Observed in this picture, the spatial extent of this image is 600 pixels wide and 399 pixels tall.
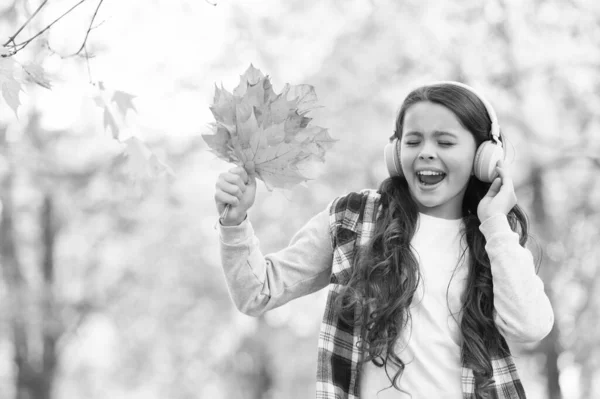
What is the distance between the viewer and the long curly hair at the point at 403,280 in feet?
5.74

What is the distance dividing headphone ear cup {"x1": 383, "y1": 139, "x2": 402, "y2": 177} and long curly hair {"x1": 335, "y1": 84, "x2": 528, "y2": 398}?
3 cm

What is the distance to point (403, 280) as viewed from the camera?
1823 mm

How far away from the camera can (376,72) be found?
546cm

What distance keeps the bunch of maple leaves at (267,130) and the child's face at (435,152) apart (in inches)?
11.4

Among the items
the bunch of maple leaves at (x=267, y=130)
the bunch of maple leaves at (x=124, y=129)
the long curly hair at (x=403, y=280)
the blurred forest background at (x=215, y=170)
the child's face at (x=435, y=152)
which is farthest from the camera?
the blurred forest background at (x=215, y=170)

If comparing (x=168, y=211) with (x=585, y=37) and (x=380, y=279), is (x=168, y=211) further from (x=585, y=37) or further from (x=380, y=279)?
(x=380, y=279)

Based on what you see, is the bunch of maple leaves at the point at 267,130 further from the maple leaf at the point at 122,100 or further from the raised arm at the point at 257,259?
the maple leaf at the point at 122,100

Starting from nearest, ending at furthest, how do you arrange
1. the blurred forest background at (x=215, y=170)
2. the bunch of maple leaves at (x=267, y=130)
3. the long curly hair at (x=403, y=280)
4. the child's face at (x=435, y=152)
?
the bunch of maple leaves at (x=267, y=130) → the long curly hair at (x=403, y=280) → the child's face at (x=435, y=152) → the blurred forest background at (x=215, y=170)

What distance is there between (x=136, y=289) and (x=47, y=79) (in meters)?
7.17

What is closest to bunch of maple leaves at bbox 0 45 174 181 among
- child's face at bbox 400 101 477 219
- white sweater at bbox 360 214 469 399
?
child's face at bbox 400 101 477 219

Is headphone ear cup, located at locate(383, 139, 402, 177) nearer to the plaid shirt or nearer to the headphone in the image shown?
the headphone

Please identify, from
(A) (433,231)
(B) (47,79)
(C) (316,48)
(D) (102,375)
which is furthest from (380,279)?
(D) (102,375)

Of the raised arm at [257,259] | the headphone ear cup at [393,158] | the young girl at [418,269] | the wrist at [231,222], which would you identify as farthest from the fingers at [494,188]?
the wrist at [231,222]

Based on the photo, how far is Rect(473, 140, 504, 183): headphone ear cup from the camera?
188 cm
